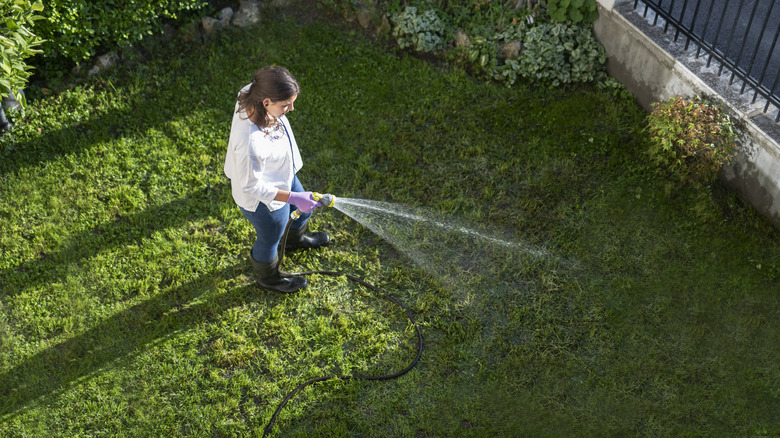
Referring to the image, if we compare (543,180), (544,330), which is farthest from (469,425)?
(543,180)

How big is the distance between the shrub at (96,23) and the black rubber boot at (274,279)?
9.44 feet

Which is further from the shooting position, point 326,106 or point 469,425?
point 326,106

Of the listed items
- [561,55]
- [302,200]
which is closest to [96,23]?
[302,200]

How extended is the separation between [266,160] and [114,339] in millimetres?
1845

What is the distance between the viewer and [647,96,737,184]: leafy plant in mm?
4918

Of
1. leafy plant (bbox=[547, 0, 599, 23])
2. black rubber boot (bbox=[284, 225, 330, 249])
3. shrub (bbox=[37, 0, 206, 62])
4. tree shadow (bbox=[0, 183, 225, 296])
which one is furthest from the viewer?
leafy plant (bbox=[547, 0, 599, 23])

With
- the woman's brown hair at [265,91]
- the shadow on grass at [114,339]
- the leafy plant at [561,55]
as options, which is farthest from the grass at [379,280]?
the woman's brown hair at [265,91]

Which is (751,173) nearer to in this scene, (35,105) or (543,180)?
(543,180)

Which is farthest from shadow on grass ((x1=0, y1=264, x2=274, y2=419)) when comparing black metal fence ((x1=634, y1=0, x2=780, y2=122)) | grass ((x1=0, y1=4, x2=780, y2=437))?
black metal fence ((x1=634, y1=0, x2=780, y2=122))

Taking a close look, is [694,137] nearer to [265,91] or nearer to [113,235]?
[265,91]

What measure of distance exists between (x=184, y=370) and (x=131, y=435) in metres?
0.52

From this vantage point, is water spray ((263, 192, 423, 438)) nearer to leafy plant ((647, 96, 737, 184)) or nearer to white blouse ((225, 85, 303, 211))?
white blouse ((225, 85, 303, 211))

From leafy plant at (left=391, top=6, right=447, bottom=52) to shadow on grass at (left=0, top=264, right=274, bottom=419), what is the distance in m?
3.16

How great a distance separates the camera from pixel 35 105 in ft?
19.5
